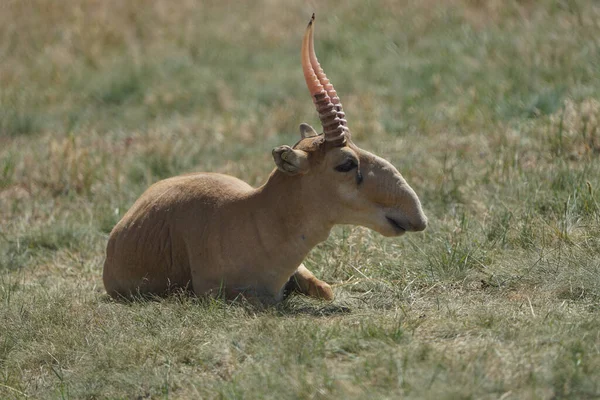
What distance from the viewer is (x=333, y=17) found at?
17.4m

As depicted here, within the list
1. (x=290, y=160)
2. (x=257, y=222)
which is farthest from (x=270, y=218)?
(x=290, y=160)

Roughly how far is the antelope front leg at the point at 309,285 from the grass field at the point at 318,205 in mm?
170

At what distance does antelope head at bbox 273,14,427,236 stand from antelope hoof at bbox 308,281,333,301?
1.96 ft

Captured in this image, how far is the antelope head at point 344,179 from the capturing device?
6.42 metres

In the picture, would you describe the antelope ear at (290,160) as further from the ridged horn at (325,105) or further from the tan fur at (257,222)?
the ridged horn at (325,105)

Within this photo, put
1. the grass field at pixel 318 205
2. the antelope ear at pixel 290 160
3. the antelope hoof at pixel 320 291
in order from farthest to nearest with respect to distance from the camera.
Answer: the antelope hoof at pixel 320 291
the antelope ear at pixel 290 160
the grass field at pixel 318 205

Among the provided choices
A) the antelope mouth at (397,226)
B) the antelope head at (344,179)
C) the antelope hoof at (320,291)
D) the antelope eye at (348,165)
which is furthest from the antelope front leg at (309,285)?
the antelope eye at (348,165)

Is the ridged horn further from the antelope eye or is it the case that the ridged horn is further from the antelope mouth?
the antelope mouth

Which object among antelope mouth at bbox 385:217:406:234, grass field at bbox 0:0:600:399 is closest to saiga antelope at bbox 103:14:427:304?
antelope mouth at bbox 385:217:406:234

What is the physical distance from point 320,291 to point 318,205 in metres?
0.75

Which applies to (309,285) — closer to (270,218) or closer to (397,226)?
(270,218)

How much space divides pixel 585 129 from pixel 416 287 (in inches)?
135

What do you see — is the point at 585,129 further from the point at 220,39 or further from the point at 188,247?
the point at 220,39

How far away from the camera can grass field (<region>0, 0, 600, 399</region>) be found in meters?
5.46
